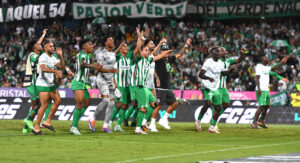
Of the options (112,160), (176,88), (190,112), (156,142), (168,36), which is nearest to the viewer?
(112,160)

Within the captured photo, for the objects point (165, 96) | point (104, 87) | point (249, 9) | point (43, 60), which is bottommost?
point (165, 96)

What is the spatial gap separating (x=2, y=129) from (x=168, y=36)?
70.1 feet

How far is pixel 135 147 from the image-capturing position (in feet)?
41.1

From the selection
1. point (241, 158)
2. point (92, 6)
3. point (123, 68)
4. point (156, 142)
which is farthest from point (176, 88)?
point (241, 158)

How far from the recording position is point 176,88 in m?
32.4

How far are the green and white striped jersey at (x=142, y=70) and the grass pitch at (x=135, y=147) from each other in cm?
140

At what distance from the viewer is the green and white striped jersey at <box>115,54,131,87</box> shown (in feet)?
59.9

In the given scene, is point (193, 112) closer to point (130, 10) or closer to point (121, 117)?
point (121, 117)

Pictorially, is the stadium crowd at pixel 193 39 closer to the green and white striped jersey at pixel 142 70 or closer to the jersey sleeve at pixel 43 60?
the green and white striped jersey at pixel 142 70

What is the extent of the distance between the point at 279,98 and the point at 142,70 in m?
12.7

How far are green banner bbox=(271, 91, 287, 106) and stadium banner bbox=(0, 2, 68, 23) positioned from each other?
18.2 m

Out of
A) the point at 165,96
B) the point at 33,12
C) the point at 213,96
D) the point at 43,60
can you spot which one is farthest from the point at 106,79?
the point at 33,12

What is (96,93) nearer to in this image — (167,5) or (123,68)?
(167,5)

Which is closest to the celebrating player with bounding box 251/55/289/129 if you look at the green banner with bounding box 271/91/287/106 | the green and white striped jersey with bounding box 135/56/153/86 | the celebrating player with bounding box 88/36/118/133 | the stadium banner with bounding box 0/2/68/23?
the green and white striped jersey with bounding box 135/56/153/86
